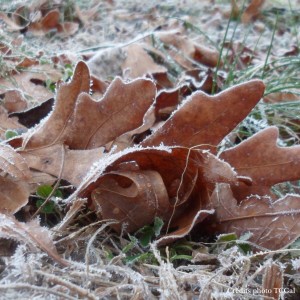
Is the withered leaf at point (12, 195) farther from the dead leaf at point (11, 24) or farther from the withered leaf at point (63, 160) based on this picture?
the dead leaf at point (11, 24)

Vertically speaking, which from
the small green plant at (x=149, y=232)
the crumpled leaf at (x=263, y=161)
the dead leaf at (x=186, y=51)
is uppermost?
the crumpled leaf at (x=263, y=161)

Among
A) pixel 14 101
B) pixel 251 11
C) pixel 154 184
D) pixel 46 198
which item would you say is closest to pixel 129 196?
pixel 154 184

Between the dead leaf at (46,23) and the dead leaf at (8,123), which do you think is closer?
the dead leaf at (8,123)

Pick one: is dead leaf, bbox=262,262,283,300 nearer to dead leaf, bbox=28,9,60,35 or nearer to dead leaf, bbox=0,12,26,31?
dead leaf, bbox=0,12,26,31

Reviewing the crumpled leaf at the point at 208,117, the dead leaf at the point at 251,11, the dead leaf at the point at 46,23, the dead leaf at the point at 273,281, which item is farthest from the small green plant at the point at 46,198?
the dead leaf at the point at 251,11

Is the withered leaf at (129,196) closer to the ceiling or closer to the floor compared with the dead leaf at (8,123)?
closer to the floor

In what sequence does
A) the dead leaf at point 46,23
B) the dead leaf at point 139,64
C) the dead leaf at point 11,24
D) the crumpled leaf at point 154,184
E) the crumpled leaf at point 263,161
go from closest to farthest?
the crumpled leaf at point 154,184
the crumpled leaf at point 263,161
the dead leaf at point 139,64
the dead leaf at point 11,24
the dead leaf at point 46,23

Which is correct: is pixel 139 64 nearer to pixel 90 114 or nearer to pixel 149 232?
pixel 90 114
